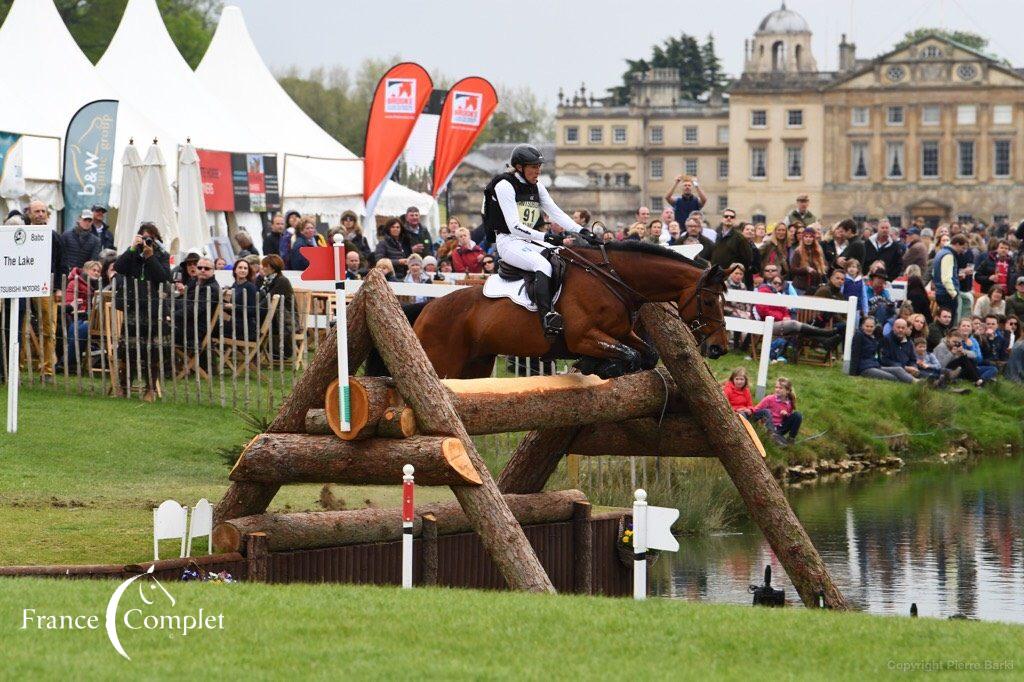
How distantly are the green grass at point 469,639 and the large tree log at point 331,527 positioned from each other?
1.82 metres

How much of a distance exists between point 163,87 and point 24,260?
17.5m

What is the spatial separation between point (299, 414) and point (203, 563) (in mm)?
1250

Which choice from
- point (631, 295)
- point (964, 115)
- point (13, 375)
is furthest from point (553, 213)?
point (964, 115)

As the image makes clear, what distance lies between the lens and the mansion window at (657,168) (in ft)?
468

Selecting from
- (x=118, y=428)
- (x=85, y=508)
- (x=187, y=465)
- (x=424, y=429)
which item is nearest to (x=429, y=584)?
(x=424, y=429)

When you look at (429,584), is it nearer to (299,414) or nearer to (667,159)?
(299,414)

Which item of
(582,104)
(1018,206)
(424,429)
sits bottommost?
(424,429)

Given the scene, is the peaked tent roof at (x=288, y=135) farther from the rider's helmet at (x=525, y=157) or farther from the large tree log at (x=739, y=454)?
the large tree log at (x=739, y=454)

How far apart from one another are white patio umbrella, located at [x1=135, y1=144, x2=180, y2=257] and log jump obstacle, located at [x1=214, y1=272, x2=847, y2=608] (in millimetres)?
12371

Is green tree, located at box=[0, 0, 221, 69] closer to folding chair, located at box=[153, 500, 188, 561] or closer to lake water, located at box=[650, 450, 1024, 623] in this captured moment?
lake water, located at box=[650, 450, 1024, 623]

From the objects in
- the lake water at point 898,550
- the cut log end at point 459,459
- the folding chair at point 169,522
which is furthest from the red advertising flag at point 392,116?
the cut log end at point 459,459

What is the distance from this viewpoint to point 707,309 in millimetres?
14062

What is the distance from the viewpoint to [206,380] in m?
22.3

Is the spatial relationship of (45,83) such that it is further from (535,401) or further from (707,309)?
(535,401)
